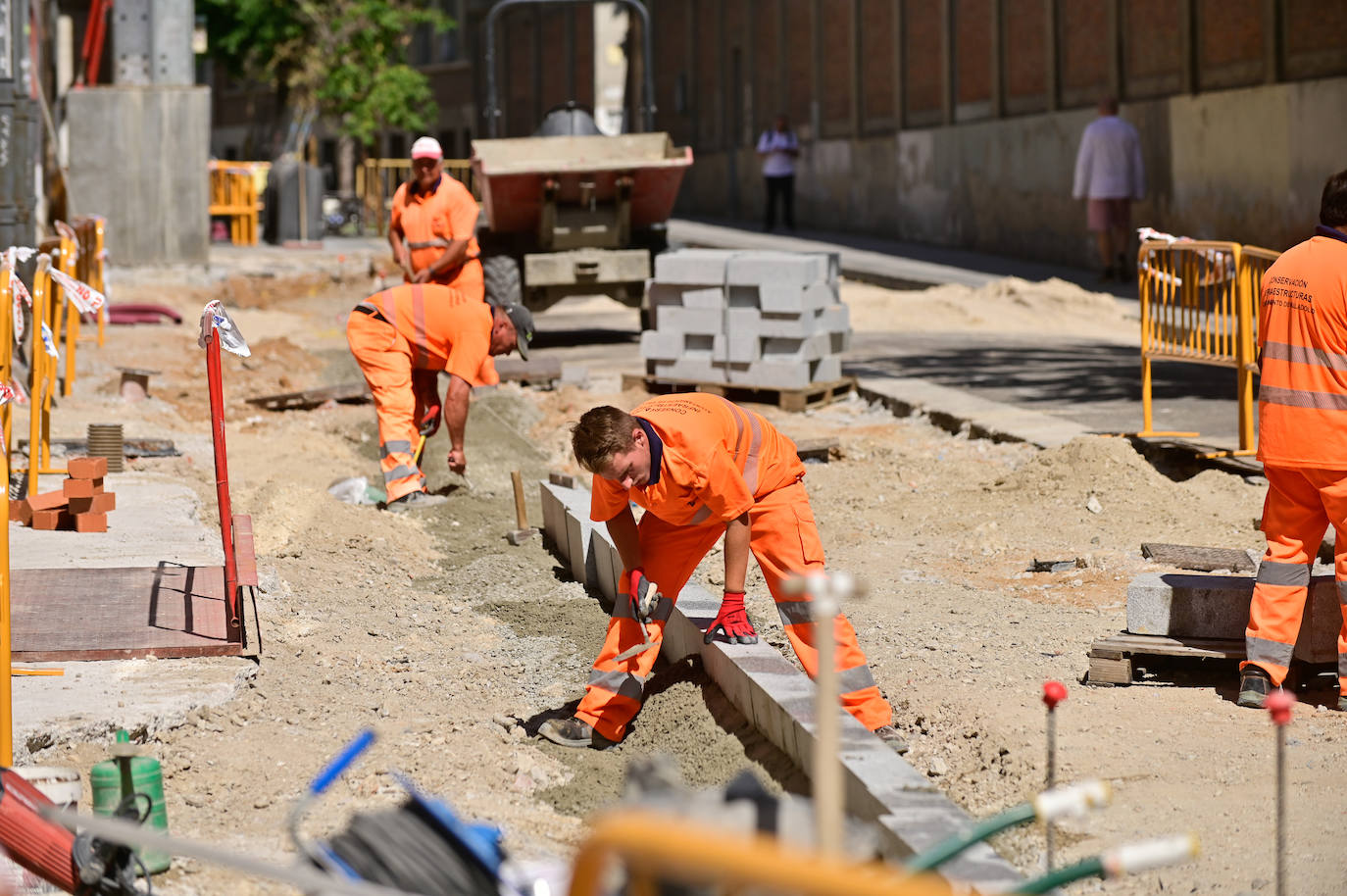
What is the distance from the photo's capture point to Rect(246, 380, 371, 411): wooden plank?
12.6 m

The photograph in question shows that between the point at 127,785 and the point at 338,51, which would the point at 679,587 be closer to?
the point at 127,785

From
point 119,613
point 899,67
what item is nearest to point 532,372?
point 119,613

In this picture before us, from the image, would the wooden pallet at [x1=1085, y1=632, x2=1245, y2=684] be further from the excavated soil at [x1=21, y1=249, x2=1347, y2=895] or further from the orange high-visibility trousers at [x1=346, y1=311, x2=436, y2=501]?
the orange high-visibility trousers at [x1=346, y1=311, x2=436, y2=501]

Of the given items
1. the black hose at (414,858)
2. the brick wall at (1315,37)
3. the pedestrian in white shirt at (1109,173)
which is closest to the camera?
the black hose at (414,858)

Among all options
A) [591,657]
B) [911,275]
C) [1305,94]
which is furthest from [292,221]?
[591,657]

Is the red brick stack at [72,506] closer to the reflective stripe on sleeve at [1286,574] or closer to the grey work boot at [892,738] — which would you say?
the grey work boot at [892,738]

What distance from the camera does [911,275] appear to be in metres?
22.7

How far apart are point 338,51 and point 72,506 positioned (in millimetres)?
29746

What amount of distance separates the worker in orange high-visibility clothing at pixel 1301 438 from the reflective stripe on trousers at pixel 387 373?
15.3ft

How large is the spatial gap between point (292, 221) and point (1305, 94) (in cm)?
1743

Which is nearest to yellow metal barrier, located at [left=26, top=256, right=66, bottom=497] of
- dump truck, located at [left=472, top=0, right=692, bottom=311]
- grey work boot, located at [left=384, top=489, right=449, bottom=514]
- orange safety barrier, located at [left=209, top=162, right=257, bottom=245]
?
grey work boot, located at [left=384, top=489, right=449, bottom=514]

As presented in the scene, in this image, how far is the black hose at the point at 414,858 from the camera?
2.77 metres

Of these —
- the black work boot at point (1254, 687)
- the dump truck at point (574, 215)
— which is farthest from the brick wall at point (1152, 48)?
the black work boot at point (1254, 687)

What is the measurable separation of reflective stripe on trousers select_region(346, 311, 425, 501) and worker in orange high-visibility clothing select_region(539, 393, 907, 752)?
3440 millimetres
